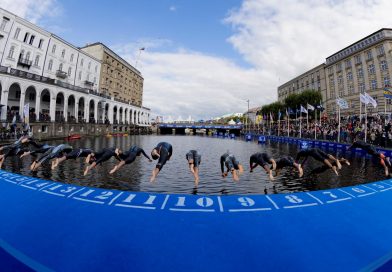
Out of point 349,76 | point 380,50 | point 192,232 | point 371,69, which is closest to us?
point 192,232

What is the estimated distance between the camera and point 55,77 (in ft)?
206

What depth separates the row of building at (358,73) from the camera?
62000 millimetres

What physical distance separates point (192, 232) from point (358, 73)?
276ft

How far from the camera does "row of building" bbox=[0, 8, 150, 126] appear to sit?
4719 centimetres

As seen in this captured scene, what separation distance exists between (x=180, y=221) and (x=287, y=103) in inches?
3382

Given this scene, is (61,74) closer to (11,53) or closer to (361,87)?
(11,53)

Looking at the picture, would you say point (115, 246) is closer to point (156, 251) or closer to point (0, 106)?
point (156, 251)

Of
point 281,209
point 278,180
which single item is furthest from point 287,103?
point 281,209

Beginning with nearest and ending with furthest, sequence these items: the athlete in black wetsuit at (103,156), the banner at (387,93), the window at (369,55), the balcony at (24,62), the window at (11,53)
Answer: the athlete in black wetsuit at (103,156), the banner at (387,93), the window at (11,53), the balcony at (24,62), the window at (369,55)

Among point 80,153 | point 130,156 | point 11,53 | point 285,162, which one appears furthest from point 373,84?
point 11,53

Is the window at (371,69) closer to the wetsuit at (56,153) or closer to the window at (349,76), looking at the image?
the window at (349,76)

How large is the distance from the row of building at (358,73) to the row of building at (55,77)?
75.3 m

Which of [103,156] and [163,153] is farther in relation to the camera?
[103,156]

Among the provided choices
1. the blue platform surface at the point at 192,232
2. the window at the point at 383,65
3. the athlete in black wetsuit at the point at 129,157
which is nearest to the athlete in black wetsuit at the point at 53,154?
the athlete in black wetsuit at the point at 129,157
